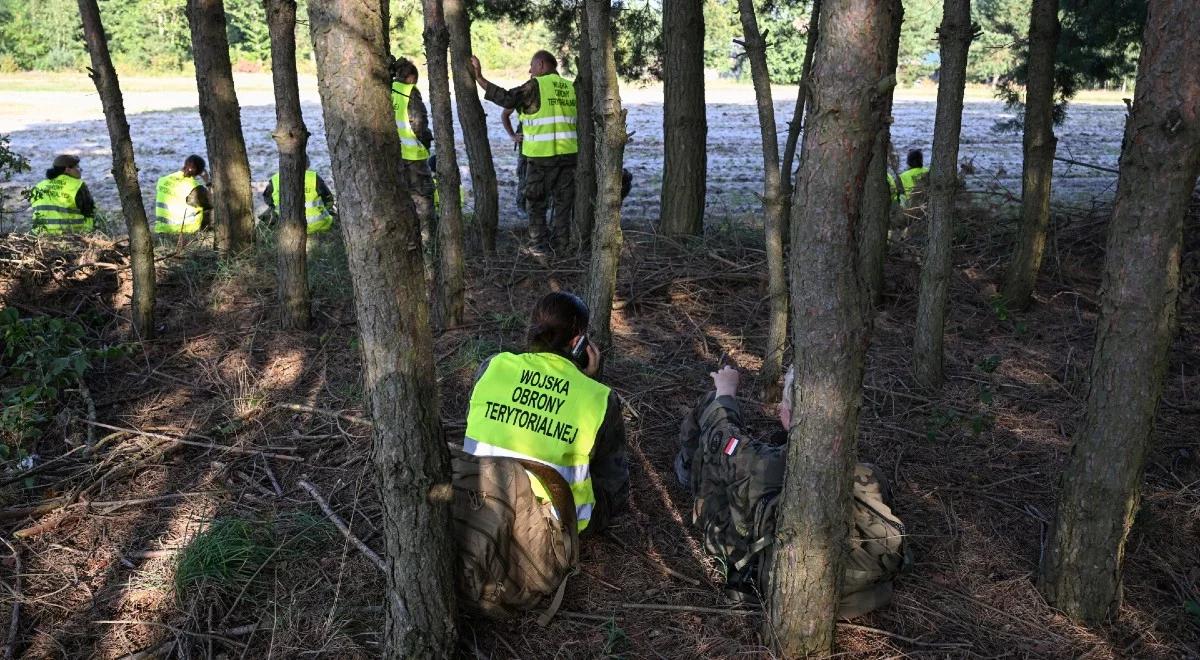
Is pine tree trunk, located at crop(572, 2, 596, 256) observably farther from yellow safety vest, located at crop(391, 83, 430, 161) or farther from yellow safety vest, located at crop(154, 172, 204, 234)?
yellow safety vest, located at crop(154, 172, 204, 234)

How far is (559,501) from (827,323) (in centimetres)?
132

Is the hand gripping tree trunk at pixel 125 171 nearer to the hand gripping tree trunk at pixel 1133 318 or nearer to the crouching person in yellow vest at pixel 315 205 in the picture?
the crouching person in yellow vest at pixel 315 205

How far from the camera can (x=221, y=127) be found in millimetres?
7969

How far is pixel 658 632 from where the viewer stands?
369 cm

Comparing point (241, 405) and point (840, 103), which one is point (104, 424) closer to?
point (241, 405)

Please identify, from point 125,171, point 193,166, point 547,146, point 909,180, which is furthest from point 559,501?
point 909,180

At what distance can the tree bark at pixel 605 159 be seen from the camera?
5211mm

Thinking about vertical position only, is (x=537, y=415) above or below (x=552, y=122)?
below

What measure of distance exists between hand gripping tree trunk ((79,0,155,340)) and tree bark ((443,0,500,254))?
2331mm

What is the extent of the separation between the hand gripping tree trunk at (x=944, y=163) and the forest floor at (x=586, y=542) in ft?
1.79

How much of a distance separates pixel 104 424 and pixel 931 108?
80.0 ft

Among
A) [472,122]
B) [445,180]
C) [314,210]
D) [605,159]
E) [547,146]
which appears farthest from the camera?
[314,210]

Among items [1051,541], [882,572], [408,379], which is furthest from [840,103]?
[1051,541]

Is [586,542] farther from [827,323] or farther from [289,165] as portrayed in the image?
[289,165]
